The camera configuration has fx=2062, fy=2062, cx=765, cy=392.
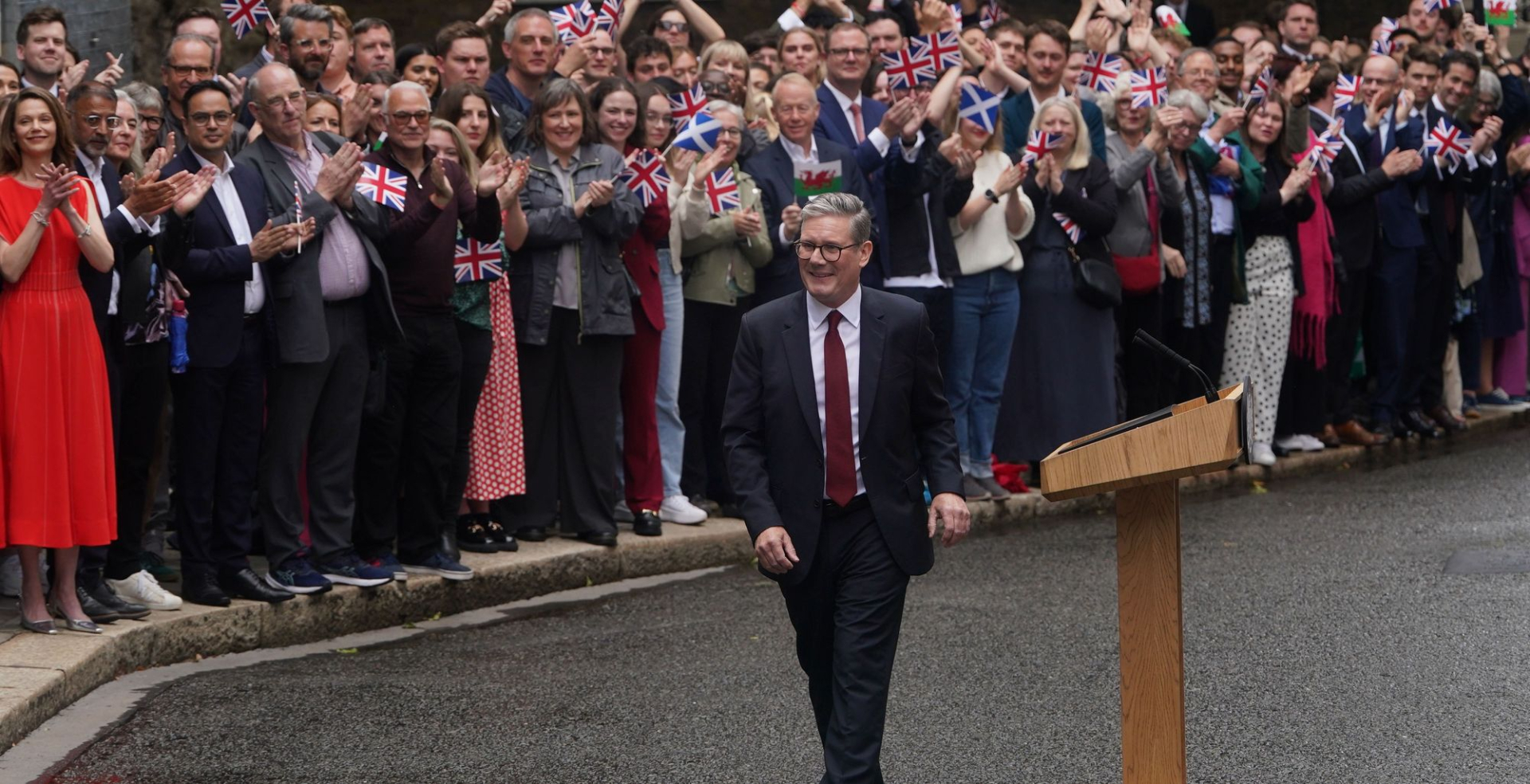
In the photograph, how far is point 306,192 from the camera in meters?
9.22

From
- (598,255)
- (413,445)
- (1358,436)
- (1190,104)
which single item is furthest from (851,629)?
(1358,436)

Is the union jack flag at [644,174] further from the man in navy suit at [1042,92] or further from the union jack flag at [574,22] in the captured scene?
the man in navy suit at [1042,92]

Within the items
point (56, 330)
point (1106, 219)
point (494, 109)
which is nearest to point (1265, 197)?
point (1106, 219)

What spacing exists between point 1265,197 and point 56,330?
8.57 m

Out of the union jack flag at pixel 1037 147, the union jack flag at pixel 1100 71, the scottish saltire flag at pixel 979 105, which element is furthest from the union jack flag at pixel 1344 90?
the scottish saltire flag at pixel 979 105

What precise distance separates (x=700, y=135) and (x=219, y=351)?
317 centimetres

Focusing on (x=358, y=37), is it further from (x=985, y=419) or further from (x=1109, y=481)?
(x=1109, y=481)

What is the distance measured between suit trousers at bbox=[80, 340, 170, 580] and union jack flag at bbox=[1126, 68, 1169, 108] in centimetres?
666

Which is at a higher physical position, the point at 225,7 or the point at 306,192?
the point at 225,7

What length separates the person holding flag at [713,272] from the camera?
36.1 ft

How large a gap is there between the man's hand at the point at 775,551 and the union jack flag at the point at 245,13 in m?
6.46

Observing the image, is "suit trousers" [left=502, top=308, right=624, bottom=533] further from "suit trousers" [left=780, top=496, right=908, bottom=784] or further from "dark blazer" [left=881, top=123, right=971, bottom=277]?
"suit trousers" [left=780, top=496, right=908, bottom=784]

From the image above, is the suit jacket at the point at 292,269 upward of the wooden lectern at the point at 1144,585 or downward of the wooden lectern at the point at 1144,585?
upward

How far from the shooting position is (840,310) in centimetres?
624
